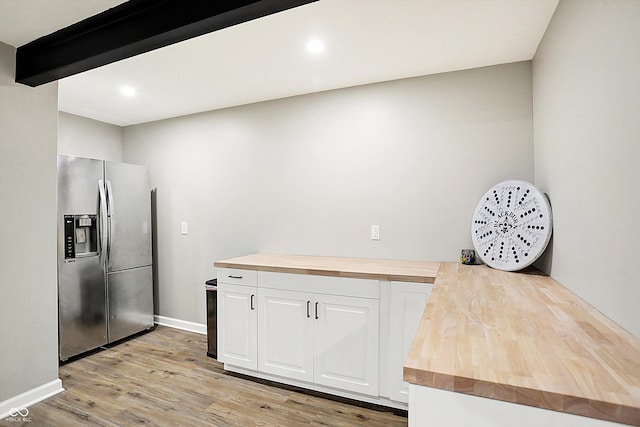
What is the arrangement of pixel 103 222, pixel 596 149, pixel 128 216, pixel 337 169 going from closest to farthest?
pixel 596 149
pixel 337 169
pixel 103 222
pixel 128 216

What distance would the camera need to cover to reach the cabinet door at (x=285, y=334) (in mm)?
2436

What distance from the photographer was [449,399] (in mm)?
845

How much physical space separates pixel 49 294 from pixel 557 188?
3.40 metres

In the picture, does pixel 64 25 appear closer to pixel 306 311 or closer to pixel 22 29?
pixel 22 29

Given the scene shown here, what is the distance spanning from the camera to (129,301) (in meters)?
3.54

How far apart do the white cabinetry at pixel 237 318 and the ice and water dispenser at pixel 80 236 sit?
1449 millimetres

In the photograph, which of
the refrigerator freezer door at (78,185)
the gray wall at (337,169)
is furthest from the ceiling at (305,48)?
the refrigerator freezer door at (78,185)

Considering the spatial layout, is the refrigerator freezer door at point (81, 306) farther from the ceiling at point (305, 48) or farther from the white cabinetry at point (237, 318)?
the ceiling at point (305, 48)

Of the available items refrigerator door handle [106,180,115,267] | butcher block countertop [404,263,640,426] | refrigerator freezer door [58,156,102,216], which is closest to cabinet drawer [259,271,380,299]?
butcher block countertop [404,263,640,426]

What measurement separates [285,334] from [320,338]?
0.29 metres

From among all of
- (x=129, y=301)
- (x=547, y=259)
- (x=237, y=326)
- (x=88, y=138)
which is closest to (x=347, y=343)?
(x=237, y=326)

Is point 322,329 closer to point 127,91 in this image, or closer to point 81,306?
point 81,306

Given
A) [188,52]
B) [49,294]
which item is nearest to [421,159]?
[188,52]

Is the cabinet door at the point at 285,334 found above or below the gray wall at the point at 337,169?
below
